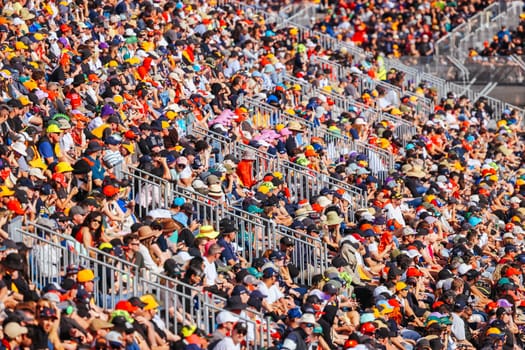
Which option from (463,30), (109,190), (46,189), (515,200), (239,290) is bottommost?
(463,30)

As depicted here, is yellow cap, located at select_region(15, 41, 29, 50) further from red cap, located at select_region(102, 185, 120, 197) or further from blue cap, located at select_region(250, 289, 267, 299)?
blue cap, located at select_region(250, 289, 267, 299)

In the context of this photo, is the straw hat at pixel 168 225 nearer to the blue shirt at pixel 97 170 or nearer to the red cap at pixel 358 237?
the blue shirt at pixel 97 170

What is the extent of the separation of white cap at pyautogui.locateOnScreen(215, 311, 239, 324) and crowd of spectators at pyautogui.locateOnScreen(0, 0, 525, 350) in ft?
0.13

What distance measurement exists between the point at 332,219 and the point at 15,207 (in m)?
6.61

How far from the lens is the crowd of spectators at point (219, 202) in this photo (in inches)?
765

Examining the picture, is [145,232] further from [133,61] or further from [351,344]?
[133,61]

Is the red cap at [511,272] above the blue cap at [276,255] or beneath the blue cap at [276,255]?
beneath

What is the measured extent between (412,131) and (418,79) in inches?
224

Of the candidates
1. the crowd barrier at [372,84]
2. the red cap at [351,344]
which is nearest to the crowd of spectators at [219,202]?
the red cap at [351,344]

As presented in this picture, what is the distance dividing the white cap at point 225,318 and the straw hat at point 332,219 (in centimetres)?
614

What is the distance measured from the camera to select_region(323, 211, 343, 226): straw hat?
24.9m

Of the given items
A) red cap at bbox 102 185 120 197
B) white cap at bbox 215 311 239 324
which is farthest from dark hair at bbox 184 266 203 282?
red cap at bbox 102 185 120 197

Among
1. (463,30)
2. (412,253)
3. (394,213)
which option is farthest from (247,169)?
(463,30)

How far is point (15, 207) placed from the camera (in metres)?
19.9
